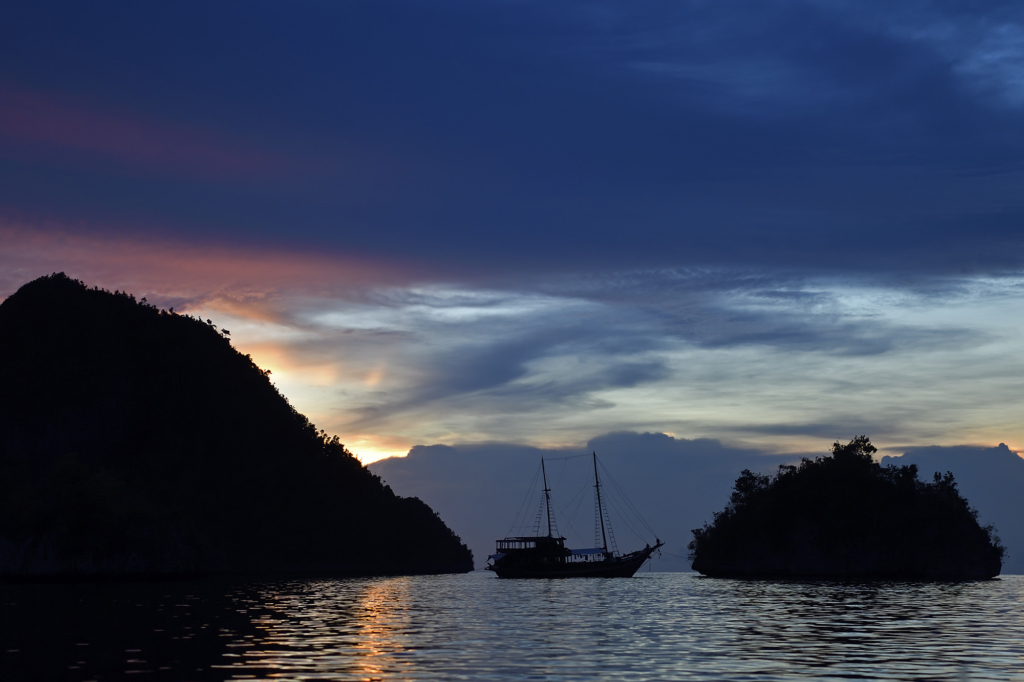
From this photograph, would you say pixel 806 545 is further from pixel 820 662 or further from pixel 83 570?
pixel 820 662

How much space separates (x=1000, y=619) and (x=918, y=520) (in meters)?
150

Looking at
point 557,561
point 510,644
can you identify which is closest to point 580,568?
point 557,561

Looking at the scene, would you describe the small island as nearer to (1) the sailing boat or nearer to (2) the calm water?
(1) the sailing boat

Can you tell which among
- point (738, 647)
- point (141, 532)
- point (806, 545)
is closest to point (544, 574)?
point (806, 545)

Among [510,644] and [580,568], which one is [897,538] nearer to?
[580,568]

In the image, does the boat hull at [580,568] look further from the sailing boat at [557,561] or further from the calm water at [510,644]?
the calm water at [510,644]

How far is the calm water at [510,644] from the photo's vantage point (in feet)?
94.3

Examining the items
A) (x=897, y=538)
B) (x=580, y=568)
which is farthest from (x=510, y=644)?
(x=897, y=538)

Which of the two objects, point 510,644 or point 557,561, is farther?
point 557,561

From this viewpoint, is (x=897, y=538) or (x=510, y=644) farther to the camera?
(x=897, y=538)

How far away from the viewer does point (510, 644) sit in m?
37.7

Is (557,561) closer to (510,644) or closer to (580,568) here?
(580,568)

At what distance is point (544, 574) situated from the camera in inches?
7032

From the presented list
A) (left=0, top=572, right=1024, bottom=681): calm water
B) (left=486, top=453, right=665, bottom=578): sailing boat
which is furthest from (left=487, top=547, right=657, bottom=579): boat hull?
(left=0, top=572, right=1024, bottom=681): calm water
